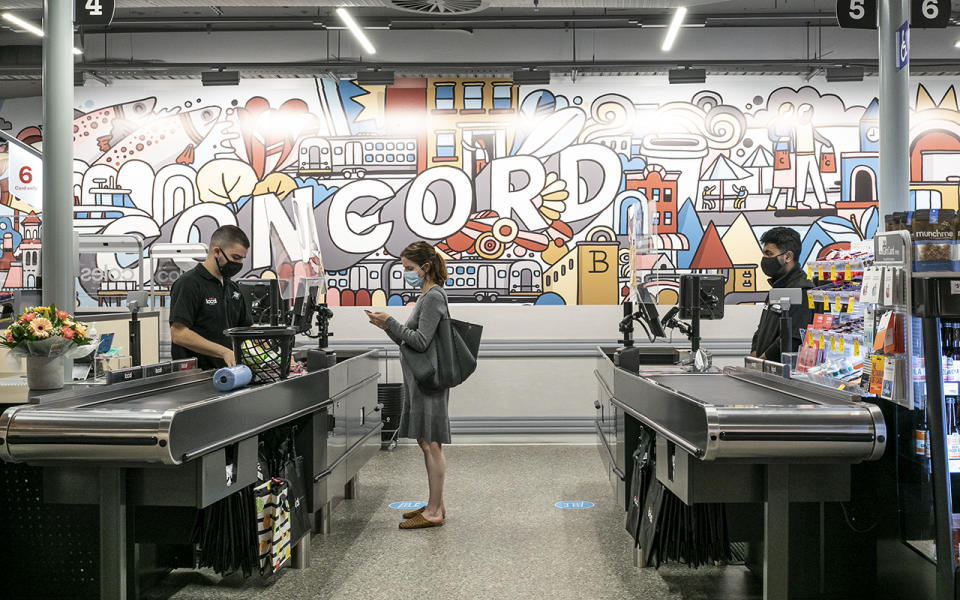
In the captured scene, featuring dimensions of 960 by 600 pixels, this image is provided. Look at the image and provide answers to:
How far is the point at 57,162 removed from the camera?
470 cm

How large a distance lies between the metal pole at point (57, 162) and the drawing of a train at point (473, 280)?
13.4ft

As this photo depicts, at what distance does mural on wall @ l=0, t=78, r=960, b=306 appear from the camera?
848 centimetres

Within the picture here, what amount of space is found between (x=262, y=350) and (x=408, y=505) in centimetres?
233

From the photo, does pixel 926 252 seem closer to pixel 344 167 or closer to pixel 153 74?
pixel 344 167

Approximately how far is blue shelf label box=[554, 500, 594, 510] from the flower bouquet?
344 cm

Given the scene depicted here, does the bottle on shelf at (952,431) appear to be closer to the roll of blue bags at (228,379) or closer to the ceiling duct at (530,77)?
the roll of blue bags at (228,379)

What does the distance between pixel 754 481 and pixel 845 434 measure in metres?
0.38

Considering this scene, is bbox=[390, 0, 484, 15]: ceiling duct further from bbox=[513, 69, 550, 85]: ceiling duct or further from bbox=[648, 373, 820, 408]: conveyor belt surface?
bbox=[648, 373, 820, 408]: conveyor belt surface

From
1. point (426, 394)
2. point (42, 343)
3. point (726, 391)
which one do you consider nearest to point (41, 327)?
point (42, 343)

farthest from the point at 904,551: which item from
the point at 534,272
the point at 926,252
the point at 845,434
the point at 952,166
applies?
the point at 952,166

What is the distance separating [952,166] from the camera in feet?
27.7

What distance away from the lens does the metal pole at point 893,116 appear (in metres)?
5.10

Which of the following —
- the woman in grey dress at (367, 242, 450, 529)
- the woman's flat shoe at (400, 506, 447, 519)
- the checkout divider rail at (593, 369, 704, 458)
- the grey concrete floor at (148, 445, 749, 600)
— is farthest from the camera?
the woman's flat shoe at (400, 506, 447, 519)

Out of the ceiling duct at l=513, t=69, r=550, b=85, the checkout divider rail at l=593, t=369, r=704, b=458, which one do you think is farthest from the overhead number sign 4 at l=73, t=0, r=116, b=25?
the ceiling duct at l=513, t=69, r=550, b=85
